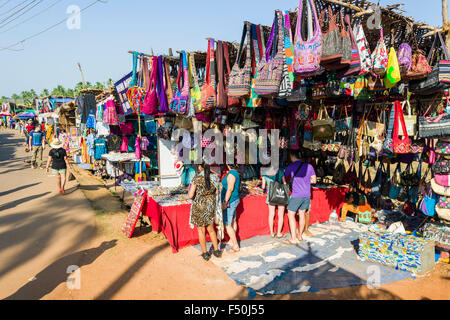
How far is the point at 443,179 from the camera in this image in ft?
14.2

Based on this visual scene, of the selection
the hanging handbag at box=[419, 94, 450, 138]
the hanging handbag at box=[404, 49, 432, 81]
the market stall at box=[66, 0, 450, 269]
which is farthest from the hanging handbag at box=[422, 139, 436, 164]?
the hanging handbag at box=[404, 49, 432, 81]

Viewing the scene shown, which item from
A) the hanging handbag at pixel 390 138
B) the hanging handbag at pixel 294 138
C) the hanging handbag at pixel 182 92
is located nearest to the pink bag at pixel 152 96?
the hanging handbag at pixel 182 92

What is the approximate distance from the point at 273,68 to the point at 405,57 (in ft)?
5.90

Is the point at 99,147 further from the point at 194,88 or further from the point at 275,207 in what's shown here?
the point at 275,207

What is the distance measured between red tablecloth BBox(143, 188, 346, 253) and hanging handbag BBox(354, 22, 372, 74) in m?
3.11

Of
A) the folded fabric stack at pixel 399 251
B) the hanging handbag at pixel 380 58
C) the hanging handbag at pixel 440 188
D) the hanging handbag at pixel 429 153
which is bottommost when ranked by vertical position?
the folded fabric stack at pixel 399 251

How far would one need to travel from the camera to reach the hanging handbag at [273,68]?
3.70 meters

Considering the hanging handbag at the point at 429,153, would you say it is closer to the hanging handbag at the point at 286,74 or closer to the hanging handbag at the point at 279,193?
the hanging handbag at the point at 279,193

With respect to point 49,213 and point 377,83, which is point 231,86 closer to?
point 377,83

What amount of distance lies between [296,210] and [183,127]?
10.0 ft

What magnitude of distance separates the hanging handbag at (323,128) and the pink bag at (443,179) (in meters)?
1.71

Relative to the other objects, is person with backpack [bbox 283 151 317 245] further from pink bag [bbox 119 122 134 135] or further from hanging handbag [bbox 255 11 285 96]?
pink bag [bbox 119 122 134 135]

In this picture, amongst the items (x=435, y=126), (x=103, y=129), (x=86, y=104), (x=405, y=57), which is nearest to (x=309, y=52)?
(x=405, y=57)
